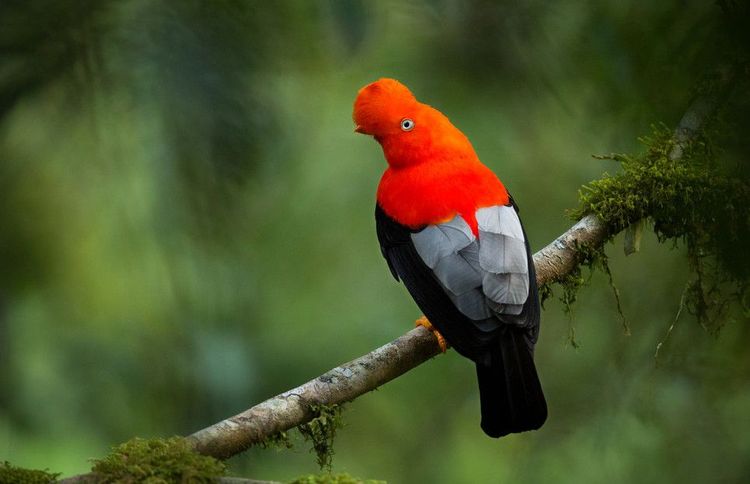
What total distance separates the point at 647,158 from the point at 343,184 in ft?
6.87

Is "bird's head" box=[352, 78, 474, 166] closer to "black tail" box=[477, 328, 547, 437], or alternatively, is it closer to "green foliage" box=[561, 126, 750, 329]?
"green foliage" box=[561, 126, 750, 329]

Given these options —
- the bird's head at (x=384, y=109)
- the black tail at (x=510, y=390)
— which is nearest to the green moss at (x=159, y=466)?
the black tail at (x=510, y=390)

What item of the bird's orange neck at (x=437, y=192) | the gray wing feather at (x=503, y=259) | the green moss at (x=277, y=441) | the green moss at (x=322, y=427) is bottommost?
the green moss at (x=277, y=441)

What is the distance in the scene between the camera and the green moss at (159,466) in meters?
1.75

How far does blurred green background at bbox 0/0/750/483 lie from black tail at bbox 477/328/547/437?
691 millimetres

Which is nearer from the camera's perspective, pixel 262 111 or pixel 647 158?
pixel 262 111

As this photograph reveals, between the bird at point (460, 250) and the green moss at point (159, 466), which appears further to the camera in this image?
the bird at point (460, 250)

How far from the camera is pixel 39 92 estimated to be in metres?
1.81

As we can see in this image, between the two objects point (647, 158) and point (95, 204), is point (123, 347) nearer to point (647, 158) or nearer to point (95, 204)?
point (95, 204)

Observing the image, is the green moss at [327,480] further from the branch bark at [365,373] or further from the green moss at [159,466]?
the branch bark at [365,373]

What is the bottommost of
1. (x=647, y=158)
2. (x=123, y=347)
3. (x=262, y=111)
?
(x=262, y=111)

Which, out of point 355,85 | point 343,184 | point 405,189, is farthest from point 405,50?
point 405,189

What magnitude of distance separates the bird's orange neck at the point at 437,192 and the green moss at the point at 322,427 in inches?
30.3

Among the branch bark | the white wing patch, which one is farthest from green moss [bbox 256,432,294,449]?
the white wing patch
